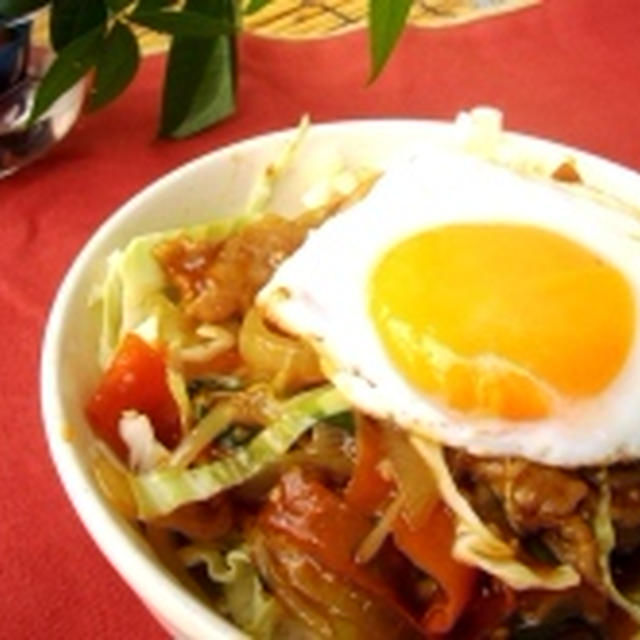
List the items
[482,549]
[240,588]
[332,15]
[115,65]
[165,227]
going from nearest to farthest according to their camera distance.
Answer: [482,549] < [240,588] < [165,227] < [115,65] < [332,15]

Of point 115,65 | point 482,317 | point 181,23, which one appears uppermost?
point 482,317

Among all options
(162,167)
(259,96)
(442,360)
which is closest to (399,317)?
(442,360)

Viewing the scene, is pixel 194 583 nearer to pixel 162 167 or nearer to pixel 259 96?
pixel 162 167

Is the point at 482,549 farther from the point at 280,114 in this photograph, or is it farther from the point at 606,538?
the point at 280,114

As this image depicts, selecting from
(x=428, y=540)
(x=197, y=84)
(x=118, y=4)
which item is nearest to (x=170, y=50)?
(x=197, y=84)

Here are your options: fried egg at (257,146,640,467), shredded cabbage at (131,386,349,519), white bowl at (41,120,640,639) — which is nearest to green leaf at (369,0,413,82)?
white bowl at (41,120,640,639)

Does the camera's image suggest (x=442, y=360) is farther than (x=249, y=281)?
No
